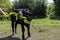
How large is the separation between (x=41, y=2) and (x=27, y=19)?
70.3 feet

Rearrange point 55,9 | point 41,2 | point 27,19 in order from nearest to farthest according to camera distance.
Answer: point 27,19 < point 55,9 < point 41,2

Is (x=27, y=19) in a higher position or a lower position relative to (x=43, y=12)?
higher

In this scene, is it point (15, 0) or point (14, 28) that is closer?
point (14, 28)

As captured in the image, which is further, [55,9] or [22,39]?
[55,9]

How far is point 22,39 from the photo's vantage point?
904cm

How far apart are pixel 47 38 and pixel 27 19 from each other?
1.15 m

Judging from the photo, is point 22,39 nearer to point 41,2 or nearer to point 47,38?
point 47,38

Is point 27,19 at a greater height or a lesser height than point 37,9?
greater

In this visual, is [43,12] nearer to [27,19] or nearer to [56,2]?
[56,2]

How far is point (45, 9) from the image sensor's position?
29.5 metres

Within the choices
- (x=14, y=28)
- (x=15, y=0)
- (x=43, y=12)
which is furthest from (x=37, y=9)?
(x=14, y=28)

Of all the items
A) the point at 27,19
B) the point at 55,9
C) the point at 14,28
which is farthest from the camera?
the point at 55,9

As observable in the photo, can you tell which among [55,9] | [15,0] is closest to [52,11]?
[55,9]

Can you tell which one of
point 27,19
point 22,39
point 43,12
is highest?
point 27,19
